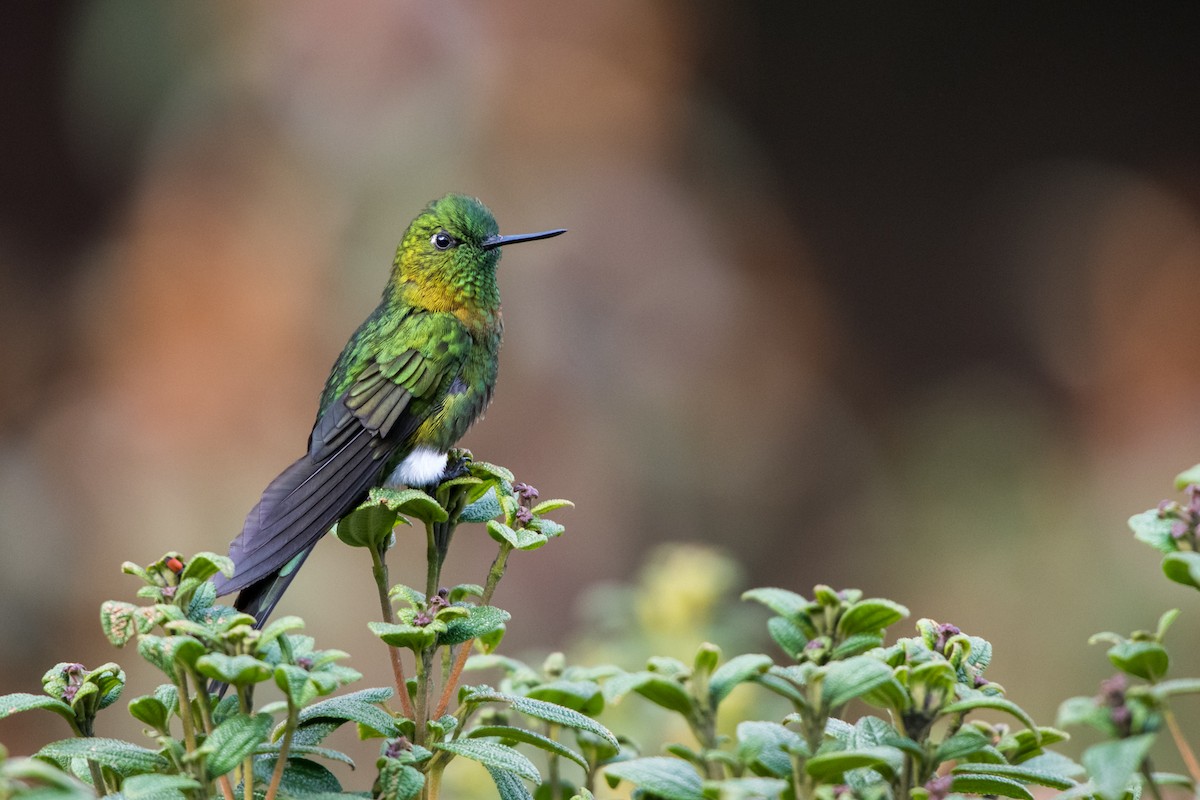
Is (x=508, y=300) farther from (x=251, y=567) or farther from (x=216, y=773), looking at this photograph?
(x=216, y=773)

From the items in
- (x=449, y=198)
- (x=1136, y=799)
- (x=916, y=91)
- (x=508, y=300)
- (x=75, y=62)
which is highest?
(x=916, y=91)

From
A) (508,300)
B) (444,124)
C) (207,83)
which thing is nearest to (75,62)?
(207,83)

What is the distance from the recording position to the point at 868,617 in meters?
0.94

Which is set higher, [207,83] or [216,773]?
[207,83]

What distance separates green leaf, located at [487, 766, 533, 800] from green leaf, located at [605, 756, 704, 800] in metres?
0.31

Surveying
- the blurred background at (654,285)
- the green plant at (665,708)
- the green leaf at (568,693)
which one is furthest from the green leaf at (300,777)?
the blurred background at (654,285)

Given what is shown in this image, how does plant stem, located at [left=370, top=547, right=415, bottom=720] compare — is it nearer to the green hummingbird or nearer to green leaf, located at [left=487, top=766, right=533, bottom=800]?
green leaf, located at [left=487, top=766, right=533, bottom=800]

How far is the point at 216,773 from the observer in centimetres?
95

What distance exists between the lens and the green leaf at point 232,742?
0.94 metres

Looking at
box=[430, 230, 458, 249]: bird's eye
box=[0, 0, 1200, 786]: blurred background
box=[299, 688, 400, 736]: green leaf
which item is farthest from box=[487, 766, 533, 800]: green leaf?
box=[0, 0, 1200, 786]: blurred background

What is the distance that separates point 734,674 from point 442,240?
75.5 inches

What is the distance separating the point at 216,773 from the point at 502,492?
1.61ft

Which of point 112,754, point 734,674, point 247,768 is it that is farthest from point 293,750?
point 734,674

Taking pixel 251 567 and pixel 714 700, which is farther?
pixel 251 567
